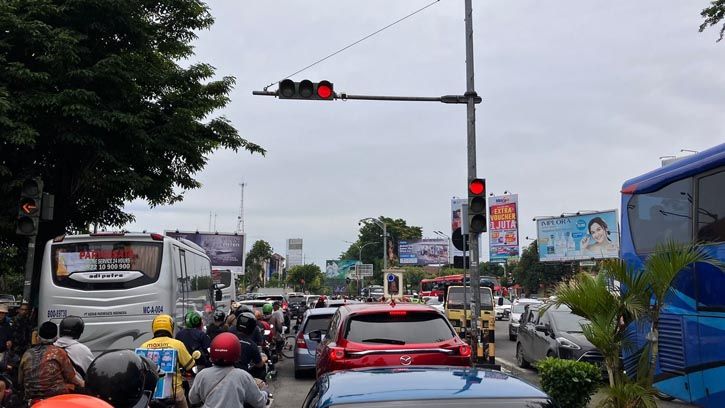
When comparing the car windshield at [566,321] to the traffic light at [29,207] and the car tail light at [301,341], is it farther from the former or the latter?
the traffic light at [29,207]

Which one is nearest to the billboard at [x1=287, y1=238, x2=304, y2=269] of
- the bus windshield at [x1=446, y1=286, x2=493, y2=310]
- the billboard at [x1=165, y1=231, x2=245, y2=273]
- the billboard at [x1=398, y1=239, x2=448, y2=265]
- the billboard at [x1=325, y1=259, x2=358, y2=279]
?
the billboard at [x1=325, y1=259, x2=358, y2=279]

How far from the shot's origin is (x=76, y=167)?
55.5 ft

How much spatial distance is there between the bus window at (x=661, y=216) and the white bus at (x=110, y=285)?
27.3 ft

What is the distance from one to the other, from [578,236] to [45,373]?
184 feet

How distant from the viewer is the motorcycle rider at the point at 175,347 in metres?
7.30

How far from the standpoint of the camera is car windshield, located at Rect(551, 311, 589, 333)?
1452 cm

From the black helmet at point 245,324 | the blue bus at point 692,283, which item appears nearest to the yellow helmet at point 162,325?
the black helmet at point 245,324

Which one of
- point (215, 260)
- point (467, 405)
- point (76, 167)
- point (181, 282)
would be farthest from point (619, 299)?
point (215, 260)

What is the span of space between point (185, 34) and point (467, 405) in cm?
1682

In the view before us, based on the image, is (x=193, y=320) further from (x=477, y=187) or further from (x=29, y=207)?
(x=477, y=187)

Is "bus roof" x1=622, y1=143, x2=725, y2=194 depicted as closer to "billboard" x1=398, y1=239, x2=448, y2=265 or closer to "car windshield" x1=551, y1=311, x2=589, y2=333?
"car windshield" x1=551, y1=311, x2=589, y2=333

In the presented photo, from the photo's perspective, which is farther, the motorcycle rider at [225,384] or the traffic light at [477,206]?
the traffic light at [477,206]

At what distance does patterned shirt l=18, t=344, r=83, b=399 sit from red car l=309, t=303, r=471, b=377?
2.95 meters

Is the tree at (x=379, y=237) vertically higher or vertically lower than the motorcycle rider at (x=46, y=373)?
higher
